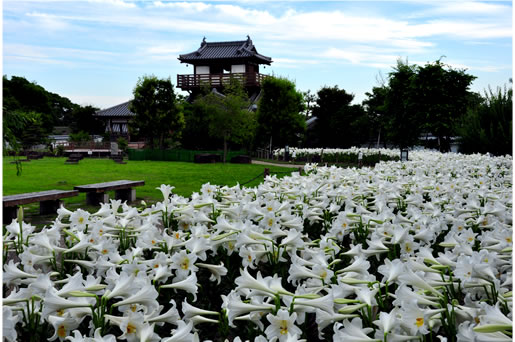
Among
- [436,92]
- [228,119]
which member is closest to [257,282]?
[228,119]

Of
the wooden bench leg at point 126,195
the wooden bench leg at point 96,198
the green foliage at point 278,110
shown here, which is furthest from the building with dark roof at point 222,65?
the wooden bench leg at point 96,198

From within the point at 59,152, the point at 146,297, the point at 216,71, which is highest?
the point at 216,71

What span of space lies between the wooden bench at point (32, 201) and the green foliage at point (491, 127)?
13638 mm

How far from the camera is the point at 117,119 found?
43406mm

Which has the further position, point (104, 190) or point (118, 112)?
point (118, 112)

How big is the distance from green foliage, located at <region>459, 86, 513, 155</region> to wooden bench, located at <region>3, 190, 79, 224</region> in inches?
537

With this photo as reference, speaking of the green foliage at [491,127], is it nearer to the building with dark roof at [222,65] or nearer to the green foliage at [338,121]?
the green foliage at [338,121]

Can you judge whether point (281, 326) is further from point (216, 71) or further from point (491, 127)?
point (216, 71)

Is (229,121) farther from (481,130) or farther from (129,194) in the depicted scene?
(129,194)

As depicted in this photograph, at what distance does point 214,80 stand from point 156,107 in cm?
1140

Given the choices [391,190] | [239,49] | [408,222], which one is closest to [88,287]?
[408,222]

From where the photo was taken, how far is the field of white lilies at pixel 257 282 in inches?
70.4

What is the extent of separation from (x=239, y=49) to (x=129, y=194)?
33453 millimetres

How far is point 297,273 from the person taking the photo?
2.21 metres
